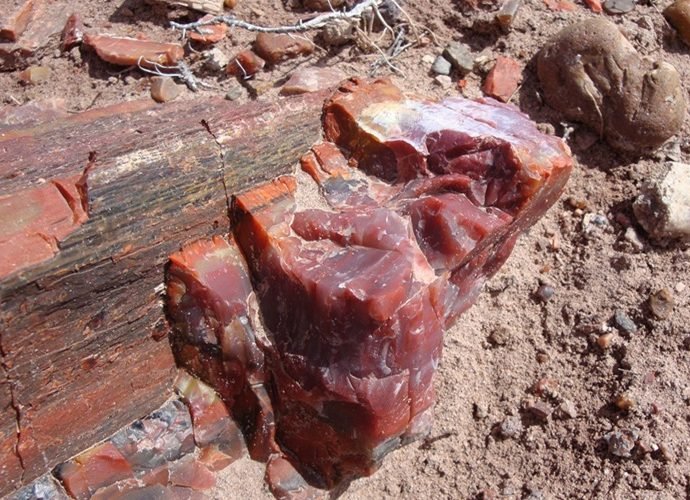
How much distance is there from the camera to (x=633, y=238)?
122 inches

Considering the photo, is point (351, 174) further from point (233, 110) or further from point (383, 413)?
point (383, 413)

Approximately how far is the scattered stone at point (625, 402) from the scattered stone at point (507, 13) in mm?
1747

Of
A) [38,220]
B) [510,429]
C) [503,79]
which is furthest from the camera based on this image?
[503,79]

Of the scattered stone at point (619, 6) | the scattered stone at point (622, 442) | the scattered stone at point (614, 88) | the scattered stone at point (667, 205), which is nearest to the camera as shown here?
the scattered stone at point (622, 442)

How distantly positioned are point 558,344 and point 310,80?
144 cm

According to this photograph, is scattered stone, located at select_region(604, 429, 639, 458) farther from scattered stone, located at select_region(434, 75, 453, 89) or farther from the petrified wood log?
scattered stone, located at select_region(434, 75, 453, 89)

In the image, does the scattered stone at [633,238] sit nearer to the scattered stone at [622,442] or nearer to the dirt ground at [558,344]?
the dirt ground at [558,344]

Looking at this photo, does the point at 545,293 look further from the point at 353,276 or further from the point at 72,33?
the point at 72,33

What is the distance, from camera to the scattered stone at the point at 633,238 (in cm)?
310

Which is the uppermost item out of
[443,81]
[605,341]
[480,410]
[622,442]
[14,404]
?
[443,81]

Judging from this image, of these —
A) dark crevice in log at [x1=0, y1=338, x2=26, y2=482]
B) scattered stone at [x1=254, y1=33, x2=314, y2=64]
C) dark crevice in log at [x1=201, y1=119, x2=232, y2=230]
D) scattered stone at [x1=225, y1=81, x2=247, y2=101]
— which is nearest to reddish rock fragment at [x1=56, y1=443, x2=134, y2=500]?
dark crevice in log at [x1=0, y1=338, x2=26, y2=482]

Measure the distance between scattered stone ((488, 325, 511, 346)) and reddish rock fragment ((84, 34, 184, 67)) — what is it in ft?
6.12

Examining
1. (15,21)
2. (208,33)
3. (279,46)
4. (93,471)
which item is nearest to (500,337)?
(93,471)

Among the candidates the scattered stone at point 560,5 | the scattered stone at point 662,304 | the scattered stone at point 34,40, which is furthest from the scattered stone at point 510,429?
the scattered stone at point 34,40
